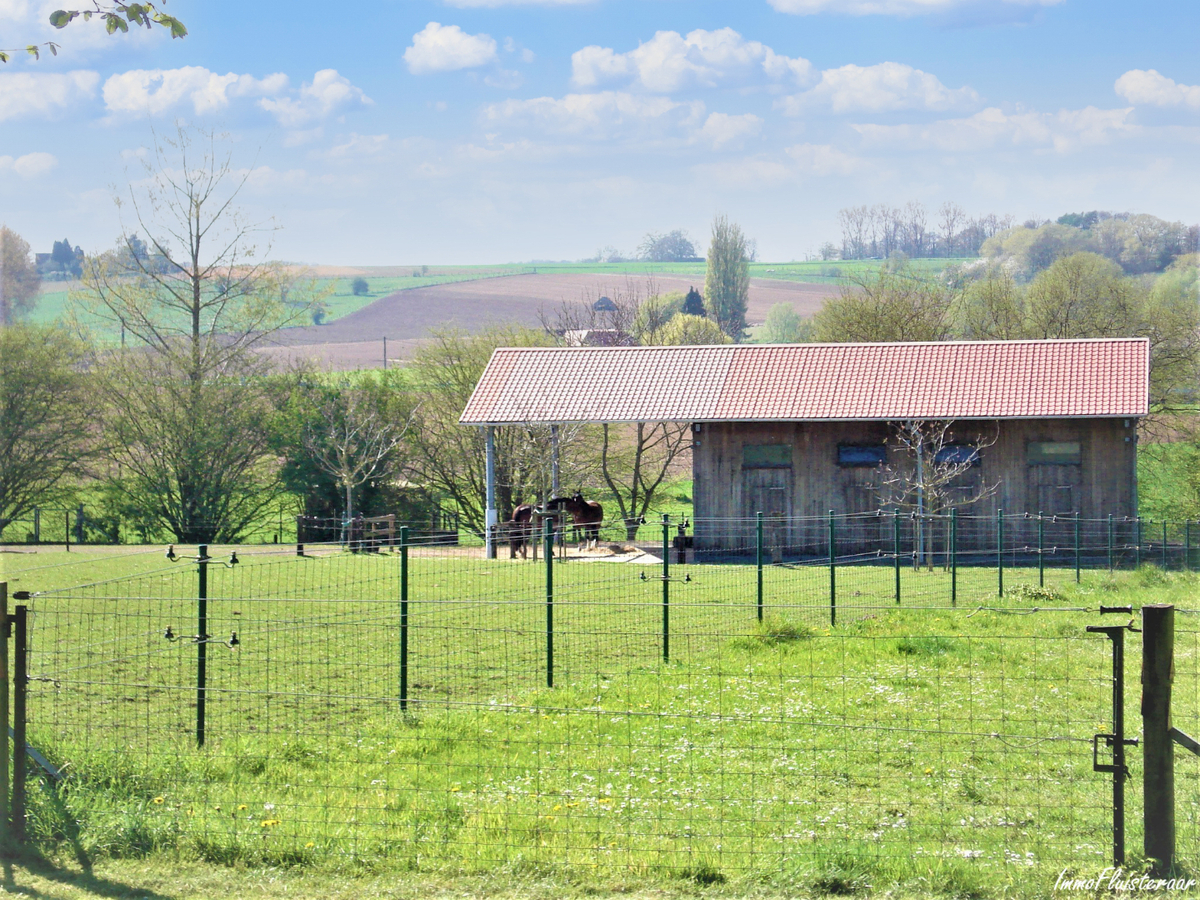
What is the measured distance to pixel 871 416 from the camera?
28094mm

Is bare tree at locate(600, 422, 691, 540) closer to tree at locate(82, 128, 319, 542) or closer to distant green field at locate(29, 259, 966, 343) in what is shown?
tree at locate(82, 128, 319, 542)

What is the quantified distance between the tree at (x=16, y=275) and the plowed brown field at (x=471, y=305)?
96.6ft

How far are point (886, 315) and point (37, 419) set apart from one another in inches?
1208

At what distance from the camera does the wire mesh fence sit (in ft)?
21.2

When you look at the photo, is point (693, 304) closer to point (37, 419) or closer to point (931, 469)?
point (37, 419)

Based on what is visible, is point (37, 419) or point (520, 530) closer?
point (520, 530)

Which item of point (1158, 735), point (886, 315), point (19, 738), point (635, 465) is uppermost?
point (886, 315)

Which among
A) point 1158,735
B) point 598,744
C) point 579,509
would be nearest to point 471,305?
point 579,509

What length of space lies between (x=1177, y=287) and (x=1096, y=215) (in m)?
63.5

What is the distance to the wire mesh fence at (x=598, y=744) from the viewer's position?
21.2ft

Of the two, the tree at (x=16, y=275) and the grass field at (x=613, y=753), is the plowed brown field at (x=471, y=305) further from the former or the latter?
the grass field at (x=613, y=753)

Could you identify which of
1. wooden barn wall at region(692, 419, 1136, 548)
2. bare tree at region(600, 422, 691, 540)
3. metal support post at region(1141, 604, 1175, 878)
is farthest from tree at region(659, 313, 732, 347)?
metal support post at region(1141, 604, 1175, 878)

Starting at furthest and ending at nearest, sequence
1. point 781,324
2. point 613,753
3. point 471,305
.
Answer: point 471,305 < point 781,324 < point 613,753

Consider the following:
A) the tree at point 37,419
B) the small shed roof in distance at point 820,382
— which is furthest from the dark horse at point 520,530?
the tree at point 37,419
